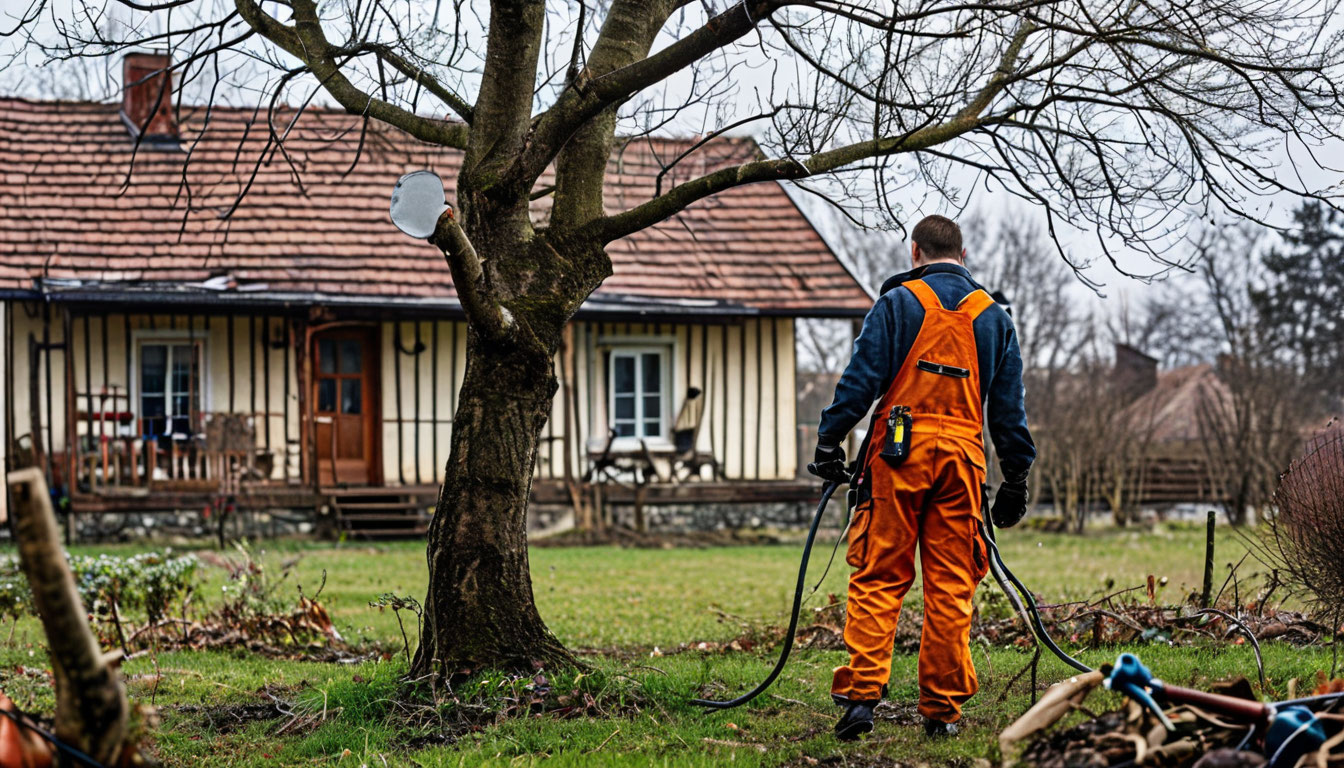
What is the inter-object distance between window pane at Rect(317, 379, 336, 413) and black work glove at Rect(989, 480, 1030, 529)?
14.2 m

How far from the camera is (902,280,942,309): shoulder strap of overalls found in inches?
182

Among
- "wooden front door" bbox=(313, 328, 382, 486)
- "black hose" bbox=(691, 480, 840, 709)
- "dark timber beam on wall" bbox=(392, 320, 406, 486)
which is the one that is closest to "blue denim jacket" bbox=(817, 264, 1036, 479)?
"black hose" bbox=(691, 480, 840, 709)

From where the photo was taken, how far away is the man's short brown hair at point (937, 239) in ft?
15.7

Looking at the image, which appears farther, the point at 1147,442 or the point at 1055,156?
the point at 1147,442

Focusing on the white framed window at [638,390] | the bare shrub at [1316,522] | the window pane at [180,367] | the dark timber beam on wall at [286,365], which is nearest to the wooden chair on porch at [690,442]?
the white framed window at [638,390]

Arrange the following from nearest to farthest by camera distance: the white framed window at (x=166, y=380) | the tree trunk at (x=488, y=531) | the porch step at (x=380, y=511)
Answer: the tree trunk at (x=488, y=531), the porch step at (x=380, y=511), the white framed window at (x=166, y=380)

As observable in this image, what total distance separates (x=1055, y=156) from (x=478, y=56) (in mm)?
2974

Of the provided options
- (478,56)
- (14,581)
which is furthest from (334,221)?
(478,56)

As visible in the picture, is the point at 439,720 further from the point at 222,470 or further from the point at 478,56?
the point at 222,470

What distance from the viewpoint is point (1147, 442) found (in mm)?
21188

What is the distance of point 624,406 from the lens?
1859cm

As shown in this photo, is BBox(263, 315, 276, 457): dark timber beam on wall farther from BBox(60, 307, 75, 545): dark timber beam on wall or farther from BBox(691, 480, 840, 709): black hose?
BBox(691, 480, 840, 709): black hose

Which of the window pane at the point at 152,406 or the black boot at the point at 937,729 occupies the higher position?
the window pane at the point at 152,406

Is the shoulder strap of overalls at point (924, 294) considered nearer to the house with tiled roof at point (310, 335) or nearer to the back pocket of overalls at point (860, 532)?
the back pocket of overalls at point (860, 532)
